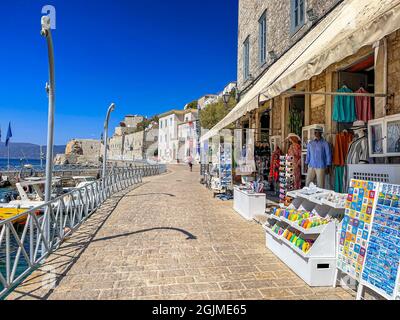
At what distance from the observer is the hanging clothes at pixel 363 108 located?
5.82 m

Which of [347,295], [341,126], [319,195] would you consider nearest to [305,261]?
[347,295]

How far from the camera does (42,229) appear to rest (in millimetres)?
4777

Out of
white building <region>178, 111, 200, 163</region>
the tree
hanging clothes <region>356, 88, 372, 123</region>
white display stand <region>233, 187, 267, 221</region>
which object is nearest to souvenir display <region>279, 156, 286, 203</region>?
white display stand <region>233, 187, 267, 221</region>

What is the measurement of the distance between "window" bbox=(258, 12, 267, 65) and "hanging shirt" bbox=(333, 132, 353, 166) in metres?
6.93

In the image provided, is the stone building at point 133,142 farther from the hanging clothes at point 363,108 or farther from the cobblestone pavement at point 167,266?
the hanging clothes at point 363,108

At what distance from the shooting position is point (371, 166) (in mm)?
3834

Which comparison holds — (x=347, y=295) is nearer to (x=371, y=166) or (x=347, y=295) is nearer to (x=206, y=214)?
(x=371, y=166)

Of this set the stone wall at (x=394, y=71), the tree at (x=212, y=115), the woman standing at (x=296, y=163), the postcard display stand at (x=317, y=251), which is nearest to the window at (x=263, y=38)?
the woman standing at (x=296, y=163)

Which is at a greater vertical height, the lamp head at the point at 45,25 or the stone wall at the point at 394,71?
the lamp head at the point at 45,25

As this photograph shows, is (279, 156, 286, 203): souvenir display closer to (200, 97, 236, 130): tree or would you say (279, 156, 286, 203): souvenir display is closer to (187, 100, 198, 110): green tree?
(200, 97, 236, 130): tree

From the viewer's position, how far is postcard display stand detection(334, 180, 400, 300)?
2.75 metres

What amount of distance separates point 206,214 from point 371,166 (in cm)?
511

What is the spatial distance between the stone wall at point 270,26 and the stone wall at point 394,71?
283cm

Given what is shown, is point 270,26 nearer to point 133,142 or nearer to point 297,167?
point 297,167
